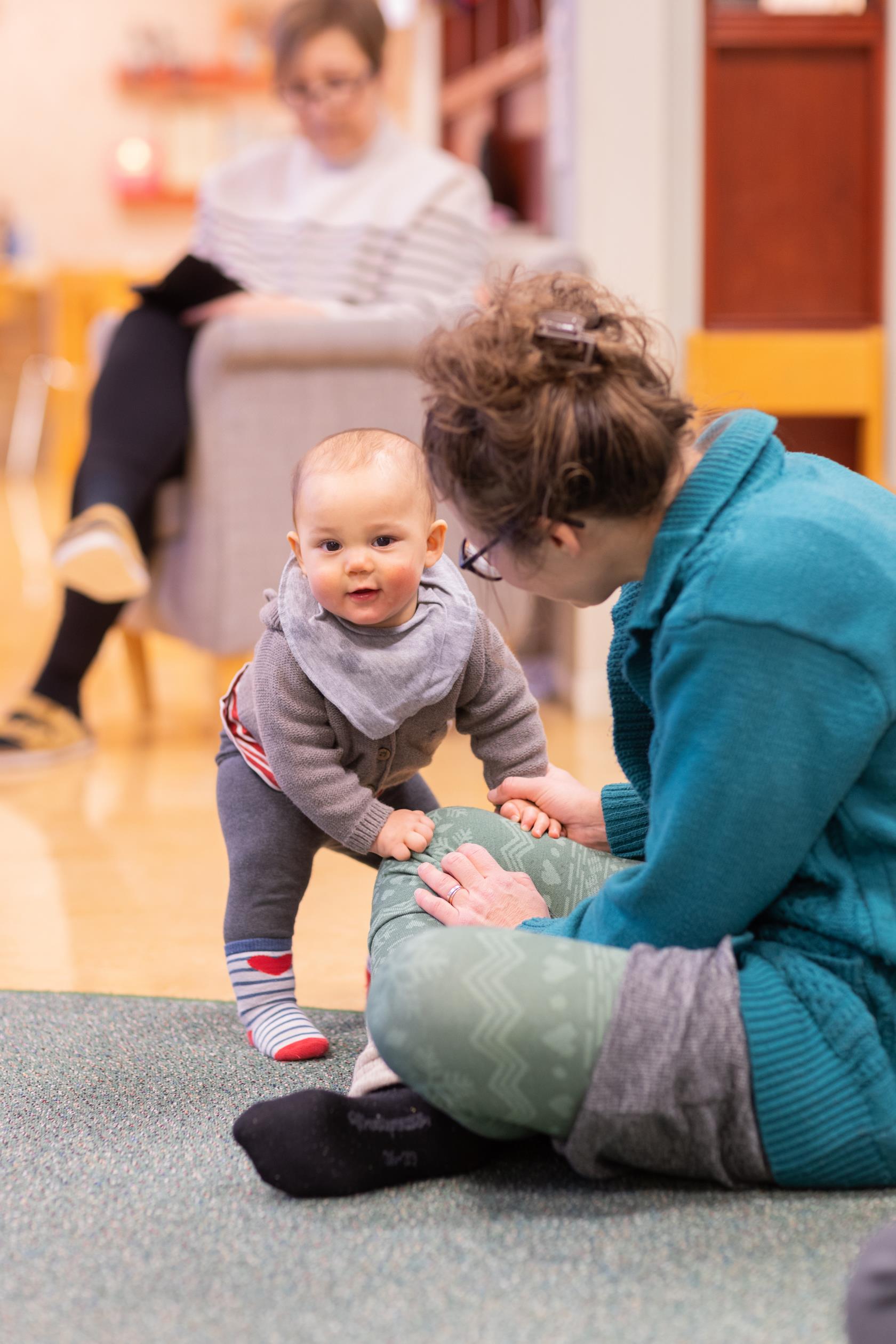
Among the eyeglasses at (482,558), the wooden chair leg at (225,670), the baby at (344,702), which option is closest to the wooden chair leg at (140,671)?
the wooden chair leg at (225,670)

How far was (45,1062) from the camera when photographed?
3.65ft

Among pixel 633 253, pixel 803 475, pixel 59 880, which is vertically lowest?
pixel 59 880

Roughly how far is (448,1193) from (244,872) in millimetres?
351

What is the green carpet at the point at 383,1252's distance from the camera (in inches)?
28.6

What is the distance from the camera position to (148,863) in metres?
1.71

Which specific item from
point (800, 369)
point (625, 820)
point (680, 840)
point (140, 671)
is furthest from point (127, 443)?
point (680, 840)

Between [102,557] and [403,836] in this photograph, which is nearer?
[403,836]

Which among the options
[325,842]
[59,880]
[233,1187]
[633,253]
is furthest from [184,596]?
[233,1187]

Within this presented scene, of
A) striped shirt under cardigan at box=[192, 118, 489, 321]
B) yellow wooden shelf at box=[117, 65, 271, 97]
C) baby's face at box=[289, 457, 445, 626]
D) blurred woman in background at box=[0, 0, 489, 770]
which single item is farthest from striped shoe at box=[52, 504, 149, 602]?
yellow wooden shelf at box=[117, 65, 271, 97]

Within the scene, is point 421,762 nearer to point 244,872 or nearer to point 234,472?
point 244,872

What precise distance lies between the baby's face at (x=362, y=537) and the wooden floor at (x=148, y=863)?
40 cm

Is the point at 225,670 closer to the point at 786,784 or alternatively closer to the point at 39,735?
the point at 39,735

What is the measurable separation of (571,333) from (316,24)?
165 cm

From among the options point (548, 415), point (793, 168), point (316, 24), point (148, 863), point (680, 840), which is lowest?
point (148, 863)
